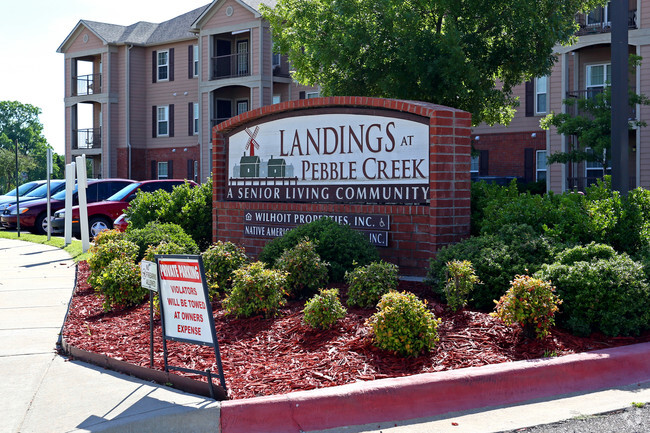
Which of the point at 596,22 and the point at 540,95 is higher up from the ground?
the point at 596,22

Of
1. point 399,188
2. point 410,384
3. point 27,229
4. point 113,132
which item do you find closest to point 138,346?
point 410,384

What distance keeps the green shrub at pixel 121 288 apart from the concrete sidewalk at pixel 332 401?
2.04m

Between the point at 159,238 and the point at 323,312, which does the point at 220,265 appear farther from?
the point at 323,312

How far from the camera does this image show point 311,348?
259 inches

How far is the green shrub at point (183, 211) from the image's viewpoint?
43.8 ft

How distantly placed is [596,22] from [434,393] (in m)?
22.9

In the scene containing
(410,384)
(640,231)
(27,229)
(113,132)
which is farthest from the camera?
(113,132)

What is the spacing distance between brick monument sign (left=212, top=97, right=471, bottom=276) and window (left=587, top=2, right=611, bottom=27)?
17274 mm

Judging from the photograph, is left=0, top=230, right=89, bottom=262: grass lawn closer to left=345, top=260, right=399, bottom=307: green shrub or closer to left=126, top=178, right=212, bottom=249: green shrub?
→ left=126, top=178, right=212, bottom=249: green shrub

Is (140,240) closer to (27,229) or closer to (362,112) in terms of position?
(362,112)

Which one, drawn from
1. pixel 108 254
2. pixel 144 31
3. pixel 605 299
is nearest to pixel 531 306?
pixel 605 299

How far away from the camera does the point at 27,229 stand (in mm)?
24359

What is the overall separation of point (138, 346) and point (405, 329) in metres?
2.59

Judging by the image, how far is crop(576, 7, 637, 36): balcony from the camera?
2457 cm
